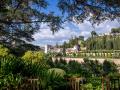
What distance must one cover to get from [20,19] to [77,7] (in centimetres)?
446

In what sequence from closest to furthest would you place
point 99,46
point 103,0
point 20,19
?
point 103,0
point 20,19
point 99,46

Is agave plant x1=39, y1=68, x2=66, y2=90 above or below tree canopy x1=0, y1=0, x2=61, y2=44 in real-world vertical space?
below

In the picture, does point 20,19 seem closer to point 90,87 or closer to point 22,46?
point 90,87

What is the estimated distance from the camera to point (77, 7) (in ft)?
41.2

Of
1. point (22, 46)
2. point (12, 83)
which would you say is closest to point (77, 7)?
point (12, 83)

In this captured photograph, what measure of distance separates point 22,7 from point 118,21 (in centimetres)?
373

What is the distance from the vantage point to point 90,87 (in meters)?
12.3

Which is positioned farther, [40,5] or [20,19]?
[20,19]

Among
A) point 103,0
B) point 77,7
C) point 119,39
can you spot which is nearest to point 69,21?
point 77,7

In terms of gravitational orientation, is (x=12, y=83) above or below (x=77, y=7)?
below

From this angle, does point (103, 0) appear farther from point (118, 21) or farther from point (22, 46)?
point (22, 46)

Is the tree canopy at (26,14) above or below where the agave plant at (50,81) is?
above

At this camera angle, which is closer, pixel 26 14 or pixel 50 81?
pixel 50 81

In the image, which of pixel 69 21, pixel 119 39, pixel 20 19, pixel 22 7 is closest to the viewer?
pixel 69 21
